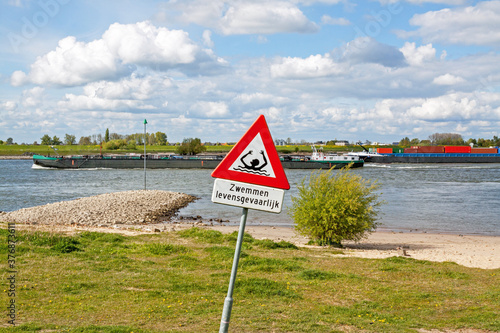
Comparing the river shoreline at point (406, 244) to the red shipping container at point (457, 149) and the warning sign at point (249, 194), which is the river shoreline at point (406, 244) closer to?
the warning sign at point (249, 194)

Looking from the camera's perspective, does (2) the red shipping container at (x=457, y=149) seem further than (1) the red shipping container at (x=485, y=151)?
Yes

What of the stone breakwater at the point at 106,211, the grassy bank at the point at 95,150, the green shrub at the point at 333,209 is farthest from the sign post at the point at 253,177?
the grassy bank at the point at 95,150

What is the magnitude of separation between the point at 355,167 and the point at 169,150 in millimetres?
102433

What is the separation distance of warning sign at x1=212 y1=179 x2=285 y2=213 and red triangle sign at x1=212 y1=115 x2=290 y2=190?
0.05 metres

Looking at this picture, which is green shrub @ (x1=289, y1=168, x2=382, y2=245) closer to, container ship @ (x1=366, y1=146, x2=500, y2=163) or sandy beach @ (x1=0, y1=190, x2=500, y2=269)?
sandy beach @ (x1=0, y1=190, x2=500, y2=269)

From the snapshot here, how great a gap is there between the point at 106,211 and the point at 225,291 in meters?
20.7

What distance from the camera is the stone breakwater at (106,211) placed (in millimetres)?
24375

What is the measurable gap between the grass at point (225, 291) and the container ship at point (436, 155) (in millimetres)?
117286

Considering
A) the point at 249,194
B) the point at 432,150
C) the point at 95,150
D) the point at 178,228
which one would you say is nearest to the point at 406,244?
the point at 178,228

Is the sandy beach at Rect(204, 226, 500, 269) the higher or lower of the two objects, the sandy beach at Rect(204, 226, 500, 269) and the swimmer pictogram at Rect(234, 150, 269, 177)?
the lower

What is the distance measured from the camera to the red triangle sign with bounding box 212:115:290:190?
4.50 m

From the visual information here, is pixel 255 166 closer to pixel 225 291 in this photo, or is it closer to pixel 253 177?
pixel 253 177

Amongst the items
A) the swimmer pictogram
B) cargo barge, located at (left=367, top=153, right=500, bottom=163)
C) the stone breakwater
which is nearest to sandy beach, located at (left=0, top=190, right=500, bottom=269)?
the stone breakwater

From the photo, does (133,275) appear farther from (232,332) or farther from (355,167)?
(355,167)
